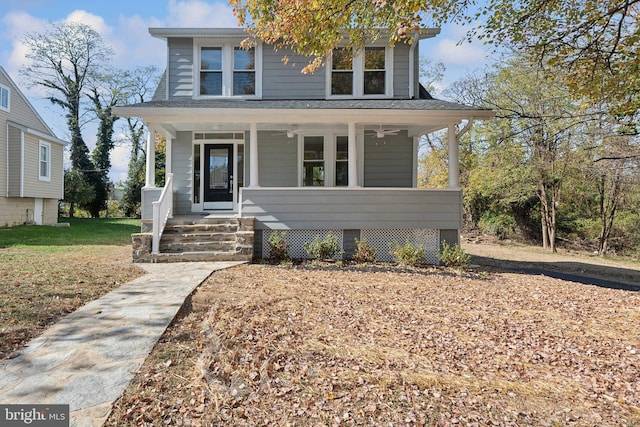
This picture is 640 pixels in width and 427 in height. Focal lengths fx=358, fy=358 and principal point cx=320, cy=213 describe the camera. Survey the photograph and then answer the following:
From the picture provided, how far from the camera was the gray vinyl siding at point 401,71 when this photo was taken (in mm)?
10250

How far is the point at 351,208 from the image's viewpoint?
845 centimetres

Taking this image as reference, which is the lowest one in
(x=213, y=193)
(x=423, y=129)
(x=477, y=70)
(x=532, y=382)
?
(x=532, y=382)

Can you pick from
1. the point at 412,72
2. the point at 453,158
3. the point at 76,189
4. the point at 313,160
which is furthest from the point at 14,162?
the point at 453,158

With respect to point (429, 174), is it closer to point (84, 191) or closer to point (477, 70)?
→ point (477, 70)

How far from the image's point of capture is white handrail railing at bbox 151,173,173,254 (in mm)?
7559

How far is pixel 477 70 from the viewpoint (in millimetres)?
18156

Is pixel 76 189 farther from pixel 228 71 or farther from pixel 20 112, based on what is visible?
pixel 228 71

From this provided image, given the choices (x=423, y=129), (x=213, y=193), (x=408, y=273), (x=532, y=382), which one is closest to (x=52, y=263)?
(x=213, y=193)

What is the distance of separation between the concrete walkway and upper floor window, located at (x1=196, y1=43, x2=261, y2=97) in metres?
7.15

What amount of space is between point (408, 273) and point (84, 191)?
2262 cm

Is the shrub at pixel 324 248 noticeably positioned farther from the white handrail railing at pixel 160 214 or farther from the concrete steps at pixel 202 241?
the white handrail railing at pixel 160 214

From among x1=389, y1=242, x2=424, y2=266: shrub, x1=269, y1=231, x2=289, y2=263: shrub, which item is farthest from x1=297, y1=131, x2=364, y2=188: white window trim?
x1=389, y1=242, x2=424, y2=266: shrub

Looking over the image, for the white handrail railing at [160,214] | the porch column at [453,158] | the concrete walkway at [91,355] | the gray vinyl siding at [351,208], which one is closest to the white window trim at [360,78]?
the porch column at [453,158]

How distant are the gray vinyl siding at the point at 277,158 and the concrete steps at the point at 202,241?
7.17ft
